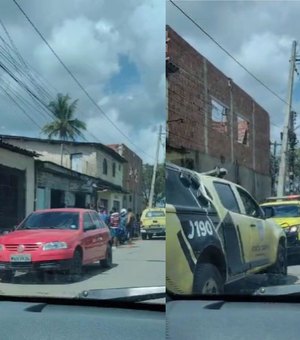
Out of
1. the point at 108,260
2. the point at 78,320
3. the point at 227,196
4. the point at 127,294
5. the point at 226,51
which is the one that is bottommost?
the point at 78,320

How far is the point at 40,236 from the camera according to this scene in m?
1.92

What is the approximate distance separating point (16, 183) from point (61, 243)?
0.90 ft

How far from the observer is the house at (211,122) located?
1.69 meters

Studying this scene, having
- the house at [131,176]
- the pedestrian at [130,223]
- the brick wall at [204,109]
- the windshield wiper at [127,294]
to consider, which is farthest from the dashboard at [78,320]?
the brick wall at [204,109]

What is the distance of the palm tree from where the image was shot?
1901mm

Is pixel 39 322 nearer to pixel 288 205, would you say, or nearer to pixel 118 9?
pixel 288 205

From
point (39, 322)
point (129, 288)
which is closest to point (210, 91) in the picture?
point (129, 288)

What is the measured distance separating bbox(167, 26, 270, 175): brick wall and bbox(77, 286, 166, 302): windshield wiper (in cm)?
47

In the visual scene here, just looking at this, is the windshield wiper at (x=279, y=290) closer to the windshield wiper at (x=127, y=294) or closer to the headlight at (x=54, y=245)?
the windshield wiper at (x=127, y=294)

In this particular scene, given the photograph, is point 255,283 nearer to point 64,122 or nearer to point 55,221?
point 55,221

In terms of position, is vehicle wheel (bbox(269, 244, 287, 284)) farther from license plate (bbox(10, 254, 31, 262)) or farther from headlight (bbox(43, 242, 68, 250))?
license plate (bbox(10, 254, 31, 262))

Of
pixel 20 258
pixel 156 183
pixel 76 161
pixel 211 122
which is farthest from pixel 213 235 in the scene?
pixel 20 258

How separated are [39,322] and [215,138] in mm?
911

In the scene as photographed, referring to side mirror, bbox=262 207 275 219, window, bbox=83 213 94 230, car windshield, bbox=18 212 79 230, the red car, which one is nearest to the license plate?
the red car
